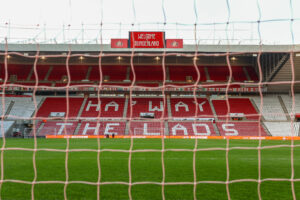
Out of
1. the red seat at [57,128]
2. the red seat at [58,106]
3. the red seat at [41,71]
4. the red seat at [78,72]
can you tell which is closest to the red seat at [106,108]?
the red seat at [58,106]

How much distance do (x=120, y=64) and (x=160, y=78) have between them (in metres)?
4.56

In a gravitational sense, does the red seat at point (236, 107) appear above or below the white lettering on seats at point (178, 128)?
above

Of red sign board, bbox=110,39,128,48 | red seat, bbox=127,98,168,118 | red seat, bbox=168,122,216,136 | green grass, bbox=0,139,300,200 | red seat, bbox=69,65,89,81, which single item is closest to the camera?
green grass, bbox=0,139,300,200

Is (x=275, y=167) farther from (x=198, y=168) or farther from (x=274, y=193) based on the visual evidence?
(x=274, y=193)

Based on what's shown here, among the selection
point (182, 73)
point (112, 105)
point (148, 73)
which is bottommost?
point (112, 105)

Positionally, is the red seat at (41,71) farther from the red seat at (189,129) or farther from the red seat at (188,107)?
the red seat at (189,129)

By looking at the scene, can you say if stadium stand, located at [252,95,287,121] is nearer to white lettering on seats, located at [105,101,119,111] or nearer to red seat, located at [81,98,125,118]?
red seat, located at [81,98,125,118]

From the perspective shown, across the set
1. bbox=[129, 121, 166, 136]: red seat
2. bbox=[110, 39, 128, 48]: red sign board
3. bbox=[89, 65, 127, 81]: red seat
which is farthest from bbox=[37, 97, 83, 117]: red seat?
bbox=[110, 39, 128, 48]: red sign board

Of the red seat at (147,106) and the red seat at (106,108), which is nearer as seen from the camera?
the red seat at (106,108)

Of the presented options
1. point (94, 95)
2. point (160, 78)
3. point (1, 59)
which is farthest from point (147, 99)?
point (1, 59)

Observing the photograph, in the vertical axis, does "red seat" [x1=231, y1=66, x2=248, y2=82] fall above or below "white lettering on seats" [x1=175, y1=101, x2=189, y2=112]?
above

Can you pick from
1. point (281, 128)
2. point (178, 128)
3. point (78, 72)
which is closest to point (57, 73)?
point (78, 72)

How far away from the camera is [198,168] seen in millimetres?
6461

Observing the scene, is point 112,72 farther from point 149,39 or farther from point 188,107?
point 149,39
